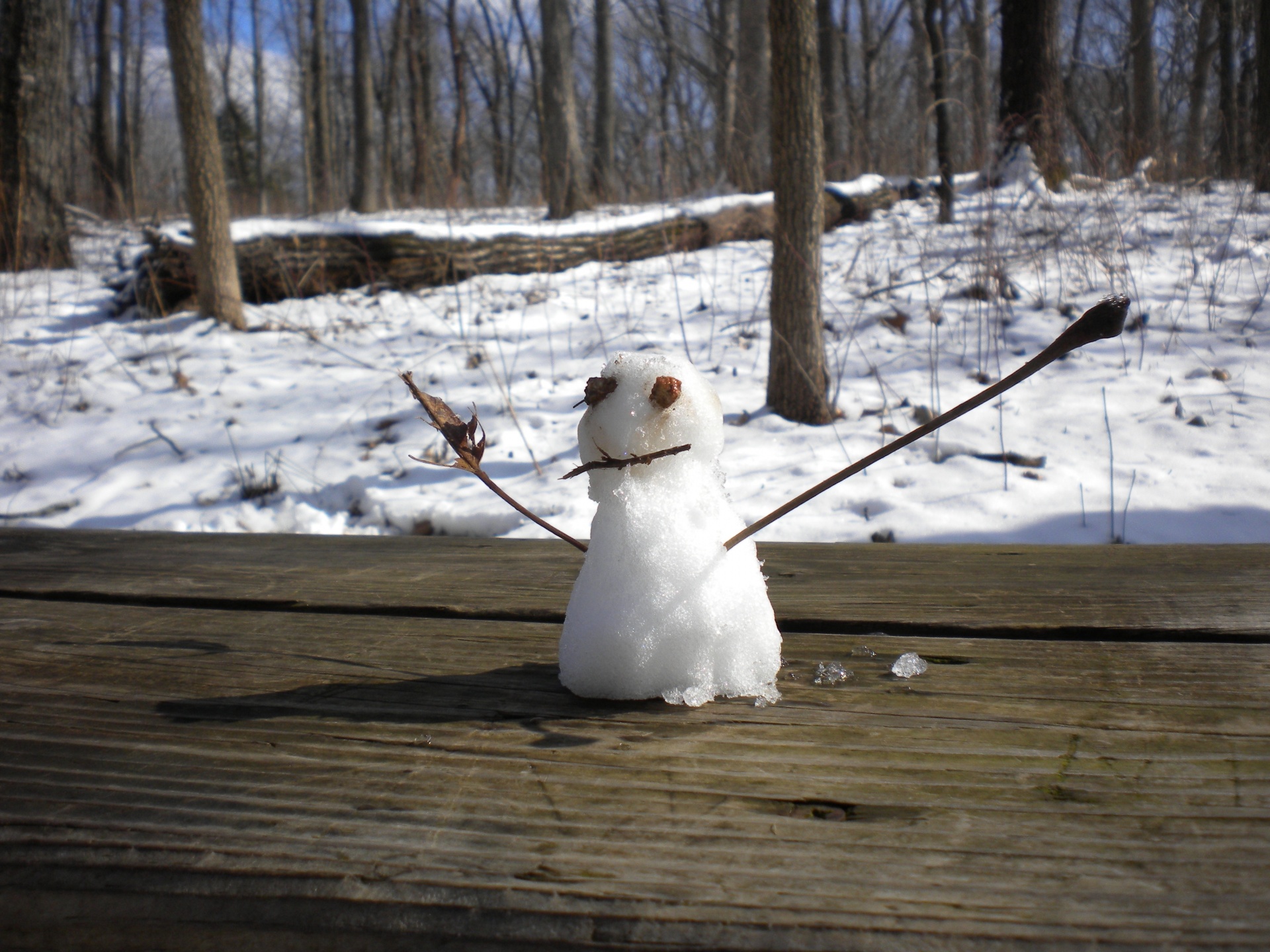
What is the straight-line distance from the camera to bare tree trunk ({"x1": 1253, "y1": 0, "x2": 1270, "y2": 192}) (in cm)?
604

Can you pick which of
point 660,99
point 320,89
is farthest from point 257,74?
point 660,99

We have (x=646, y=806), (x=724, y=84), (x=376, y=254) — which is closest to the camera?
(x=646, y=806)

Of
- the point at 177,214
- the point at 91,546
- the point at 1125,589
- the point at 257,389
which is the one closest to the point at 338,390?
the point at 257,389

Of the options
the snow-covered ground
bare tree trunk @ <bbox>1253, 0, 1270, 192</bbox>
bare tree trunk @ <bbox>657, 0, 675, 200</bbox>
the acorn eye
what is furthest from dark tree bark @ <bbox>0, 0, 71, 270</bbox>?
bare tree trunk @ <bbox>1253, 0, 1270, 192</bbox>

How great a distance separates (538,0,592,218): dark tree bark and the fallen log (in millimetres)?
2215

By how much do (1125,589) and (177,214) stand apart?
44.9 feet

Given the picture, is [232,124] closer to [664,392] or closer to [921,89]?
[921,89]

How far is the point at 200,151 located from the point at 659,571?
506 centimetres

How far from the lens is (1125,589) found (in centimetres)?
96

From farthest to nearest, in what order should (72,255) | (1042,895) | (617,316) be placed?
(72,255) < (617,316) < (1042,895)

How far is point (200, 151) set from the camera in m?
4.54

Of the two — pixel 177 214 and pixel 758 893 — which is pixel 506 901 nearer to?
pixel 758 893

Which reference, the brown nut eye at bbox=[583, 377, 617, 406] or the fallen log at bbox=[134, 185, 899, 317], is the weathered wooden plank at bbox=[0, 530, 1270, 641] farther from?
the fallen log at bbox=[134, 185, 899, 317]

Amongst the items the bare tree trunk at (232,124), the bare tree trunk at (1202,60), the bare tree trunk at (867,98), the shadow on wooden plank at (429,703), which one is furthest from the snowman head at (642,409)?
the bare tree trunk at (232,124)
